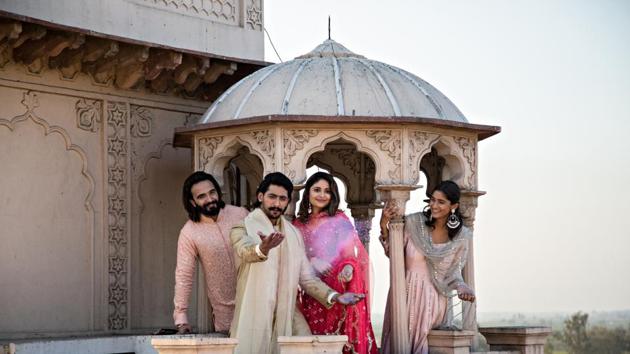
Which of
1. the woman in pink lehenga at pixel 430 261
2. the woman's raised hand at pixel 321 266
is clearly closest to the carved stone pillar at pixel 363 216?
the woman in pink lehenga at pixel 430 261

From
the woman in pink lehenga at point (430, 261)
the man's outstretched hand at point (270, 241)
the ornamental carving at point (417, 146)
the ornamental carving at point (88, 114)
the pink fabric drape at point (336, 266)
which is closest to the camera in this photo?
the man's outstretched hand at point (270, 241)

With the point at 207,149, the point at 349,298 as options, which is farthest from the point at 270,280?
the point at 207,149

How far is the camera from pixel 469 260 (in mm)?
14984

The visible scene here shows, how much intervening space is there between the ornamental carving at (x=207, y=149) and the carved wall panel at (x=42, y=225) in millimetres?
1360

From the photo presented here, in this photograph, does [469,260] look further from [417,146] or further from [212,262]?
[212,262]

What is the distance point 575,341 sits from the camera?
3312 centimetres

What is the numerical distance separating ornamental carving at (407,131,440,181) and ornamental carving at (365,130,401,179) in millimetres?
114

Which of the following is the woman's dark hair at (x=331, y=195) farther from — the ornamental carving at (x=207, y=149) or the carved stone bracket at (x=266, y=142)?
the ornamental carving at (x=207, y=149)

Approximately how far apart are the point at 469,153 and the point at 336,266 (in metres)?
2.48

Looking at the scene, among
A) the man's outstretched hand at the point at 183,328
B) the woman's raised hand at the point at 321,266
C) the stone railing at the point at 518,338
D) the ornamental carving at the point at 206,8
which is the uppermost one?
the ornamental carving at the point at 206,8

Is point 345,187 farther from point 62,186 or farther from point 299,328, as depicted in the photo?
point 299,328

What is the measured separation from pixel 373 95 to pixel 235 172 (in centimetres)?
270

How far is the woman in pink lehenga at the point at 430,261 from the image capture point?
14.0 meters

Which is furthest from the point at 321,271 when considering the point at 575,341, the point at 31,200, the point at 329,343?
the point at 575,341
